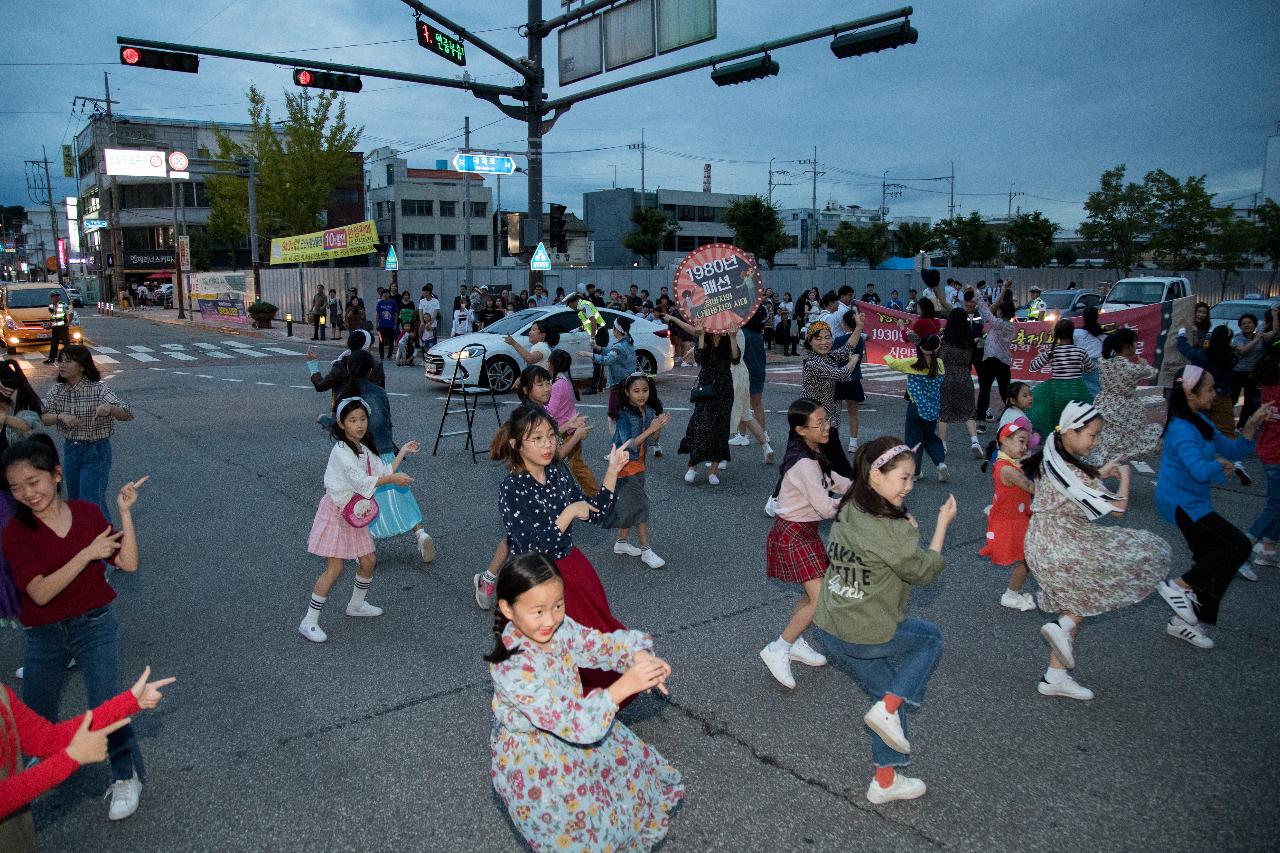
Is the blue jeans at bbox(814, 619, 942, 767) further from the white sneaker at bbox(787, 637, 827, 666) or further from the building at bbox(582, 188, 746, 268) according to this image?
the building at bbox(582, 188, 746, 268)

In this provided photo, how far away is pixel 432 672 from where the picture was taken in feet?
15.6

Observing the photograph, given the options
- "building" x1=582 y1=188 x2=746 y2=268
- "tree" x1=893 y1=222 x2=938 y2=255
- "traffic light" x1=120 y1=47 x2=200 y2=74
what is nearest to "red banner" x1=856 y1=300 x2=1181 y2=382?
"traffic light" x1=120 y1=47 x2=200 y2=74

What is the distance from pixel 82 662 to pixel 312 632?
1.81 metres

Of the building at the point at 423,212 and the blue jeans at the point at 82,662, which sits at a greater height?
the building at the point at 423,212

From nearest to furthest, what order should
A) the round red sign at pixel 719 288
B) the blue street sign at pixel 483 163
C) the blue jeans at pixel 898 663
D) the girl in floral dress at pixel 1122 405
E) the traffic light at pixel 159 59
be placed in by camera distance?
the blue jeans at pixel 898 663, the girl in floral dress at pixel 1122 405, the round red sign at pixel 719 288, the traffic light at pixel 159 59, the blue street sign at pixel 483 163

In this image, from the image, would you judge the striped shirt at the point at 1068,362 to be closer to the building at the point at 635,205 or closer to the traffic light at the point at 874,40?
the traffic light at the point at 874,40

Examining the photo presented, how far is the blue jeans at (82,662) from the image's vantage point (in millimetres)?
3371

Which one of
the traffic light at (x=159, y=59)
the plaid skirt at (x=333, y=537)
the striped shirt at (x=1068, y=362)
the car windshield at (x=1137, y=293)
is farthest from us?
the car windshield at (x=1137, y=293)

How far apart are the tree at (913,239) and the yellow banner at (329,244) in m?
45.3

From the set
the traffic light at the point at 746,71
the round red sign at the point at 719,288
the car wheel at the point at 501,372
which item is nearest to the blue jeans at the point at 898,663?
the round red sign at the point at 719,288

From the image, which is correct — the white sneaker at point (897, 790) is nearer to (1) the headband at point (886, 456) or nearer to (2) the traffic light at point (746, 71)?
(1) the headband at point (886, 456)

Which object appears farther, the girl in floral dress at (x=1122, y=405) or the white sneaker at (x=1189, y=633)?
the girl in floral dress at (x=1122, y=405)

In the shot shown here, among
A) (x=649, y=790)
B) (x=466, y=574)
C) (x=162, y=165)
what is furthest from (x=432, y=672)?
(x=162, y=165)

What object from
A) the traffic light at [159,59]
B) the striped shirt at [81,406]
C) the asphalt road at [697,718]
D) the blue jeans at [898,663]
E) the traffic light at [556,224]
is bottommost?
the asphalt road at [697,718]
